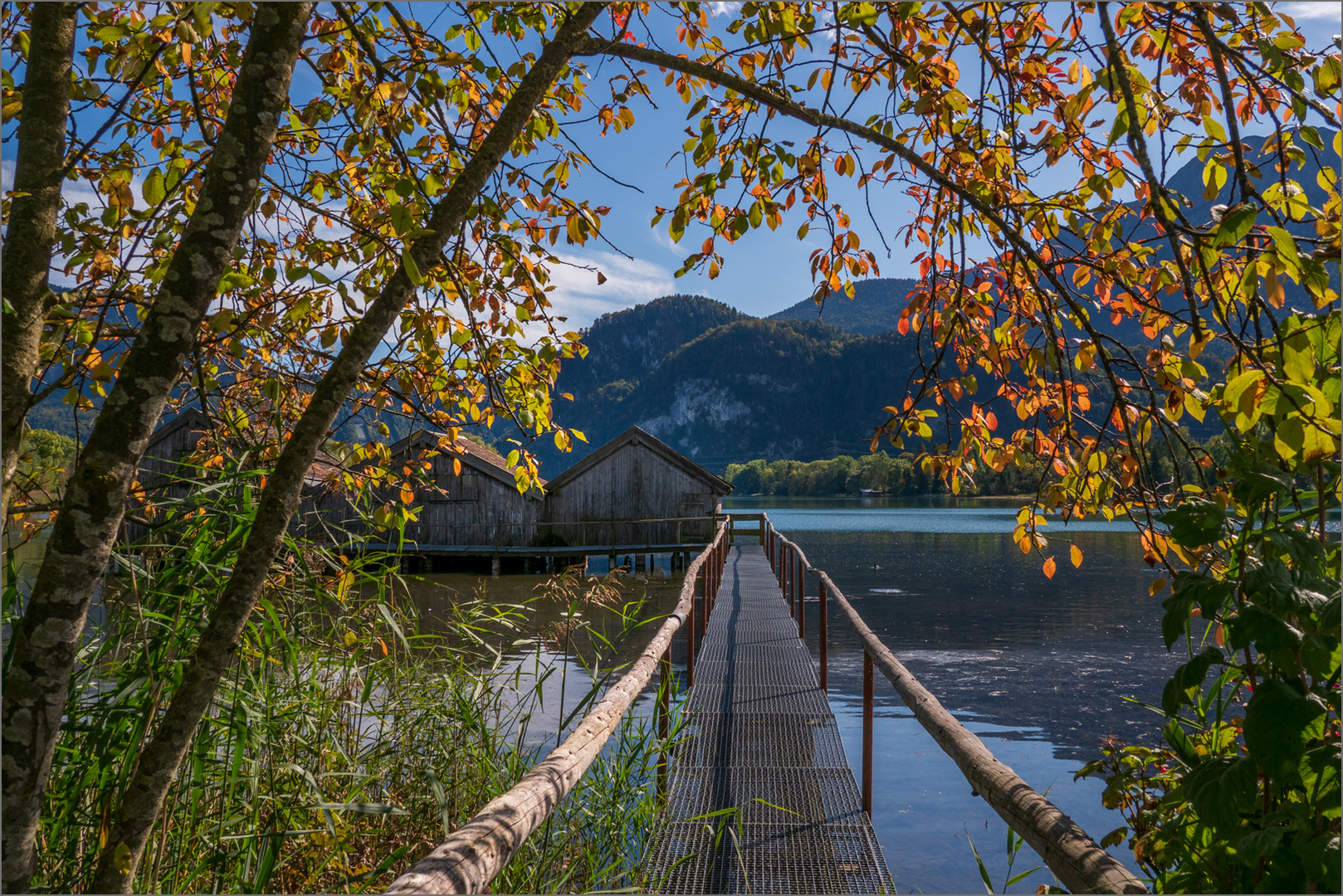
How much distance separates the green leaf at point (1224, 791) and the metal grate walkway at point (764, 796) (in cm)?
182

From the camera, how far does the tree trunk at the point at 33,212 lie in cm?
169

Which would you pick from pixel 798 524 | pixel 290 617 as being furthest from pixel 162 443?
pixel 798 524

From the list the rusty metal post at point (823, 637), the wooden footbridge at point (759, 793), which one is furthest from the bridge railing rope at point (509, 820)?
the rusty metal post at point (823, 637)

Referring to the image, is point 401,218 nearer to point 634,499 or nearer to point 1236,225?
point 1236,225

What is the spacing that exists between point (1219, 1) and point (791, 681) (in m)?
5.49

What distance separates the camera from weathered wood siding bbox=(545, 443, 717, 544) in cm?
2614

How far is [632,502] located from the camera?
2622 centimetres

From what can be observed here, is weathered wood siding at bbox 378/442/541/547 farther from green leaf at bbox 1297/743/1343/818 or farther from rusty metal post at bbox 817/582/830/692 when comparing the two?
green leaf at bbox 1297/743/1343/818

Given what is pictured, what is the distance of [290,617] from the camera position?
245cm

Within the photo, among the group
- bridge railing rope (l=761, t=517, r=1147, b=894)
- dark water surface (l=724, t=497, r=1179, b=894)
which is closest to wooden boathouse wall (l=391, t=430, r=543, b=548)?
dark water surface (l=724, t=497, r=1179, b=894)

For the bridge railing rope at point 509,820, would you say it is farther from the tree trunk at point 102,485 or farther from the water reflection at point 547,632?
the tree trunk at point 102,485

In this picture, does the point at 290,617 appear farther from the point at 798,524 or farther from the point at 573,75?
the point at 798,524

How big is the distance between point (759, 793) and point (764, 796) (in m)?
0.05

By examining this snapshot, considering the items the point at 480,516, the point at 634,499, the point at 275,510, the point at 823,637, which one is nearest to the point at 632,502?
the point at 634,499
